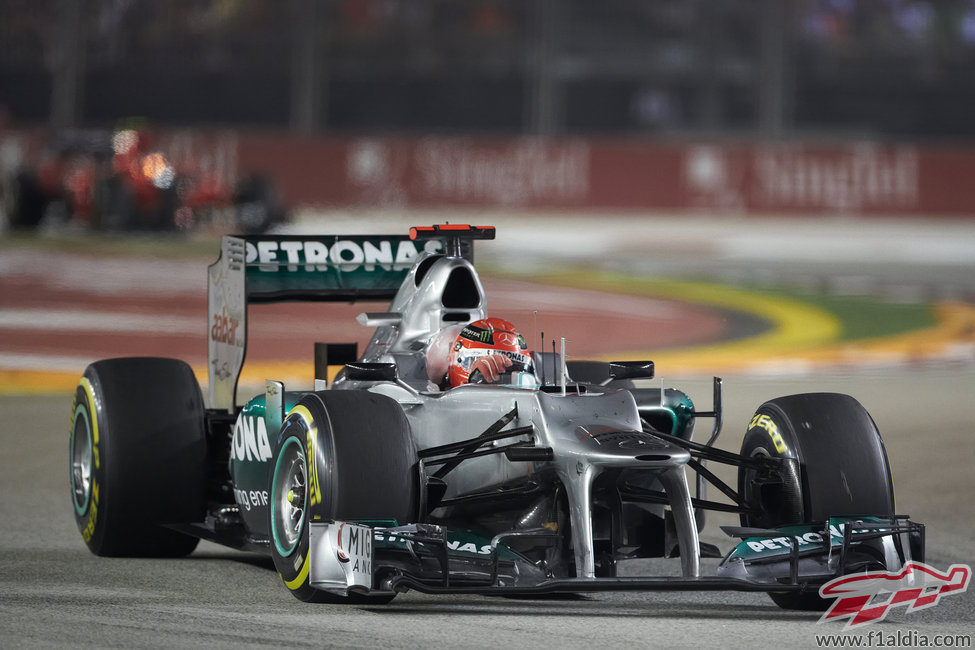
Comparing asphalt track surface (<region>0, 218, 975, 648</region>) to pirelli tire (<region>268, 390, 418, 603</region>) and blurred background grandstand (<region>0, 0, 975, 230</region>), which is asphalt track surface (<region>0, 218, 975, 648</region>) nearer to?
pirelli tire (<region>268, 390, 418, 603</region>)

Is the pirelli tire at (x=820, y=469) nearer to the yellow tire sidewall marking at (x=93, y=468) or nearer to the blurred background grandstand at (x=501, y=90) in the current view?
the yellow tire sidewall marking at (x=93, y=468)

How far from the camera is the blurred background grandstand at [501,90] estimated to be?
33.5 meters

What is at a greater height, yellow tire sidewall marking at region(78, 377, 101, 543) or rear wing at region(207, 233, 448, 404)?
rear wing at region(207, 233, 448, 404)

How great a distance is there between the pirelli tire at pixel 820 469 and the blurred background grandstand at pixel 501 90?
26379mm

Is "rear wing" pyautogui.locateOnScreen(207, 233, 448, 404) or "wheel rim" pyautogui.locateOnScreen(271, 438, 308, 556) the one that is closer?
"wheel rim" pyautogui.locateOnScreen(271, 438, 308, 556)

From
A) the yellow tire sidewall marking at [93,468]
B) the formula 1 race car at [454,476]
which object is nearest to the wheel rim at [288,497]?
the formula 1 race car at [454,476]

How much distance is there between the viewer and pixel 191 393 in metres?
7.86

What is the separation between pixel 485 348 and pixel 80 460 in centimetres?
216

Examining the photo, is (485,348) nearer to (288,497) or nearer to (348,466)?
(288,497)

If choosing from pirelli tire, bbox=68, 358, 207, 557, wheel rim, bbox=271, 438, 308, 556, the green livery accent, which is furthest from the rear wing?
wheel rim, bbox=271, 438, 308, 556

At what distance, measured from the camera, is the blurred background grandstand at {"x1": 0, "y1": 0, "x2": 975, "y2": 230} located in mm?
33531

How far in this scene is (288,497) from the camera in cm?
673

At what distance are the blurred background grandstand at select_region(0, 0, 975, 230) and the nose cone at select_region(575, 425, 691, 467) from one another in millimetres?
27100
